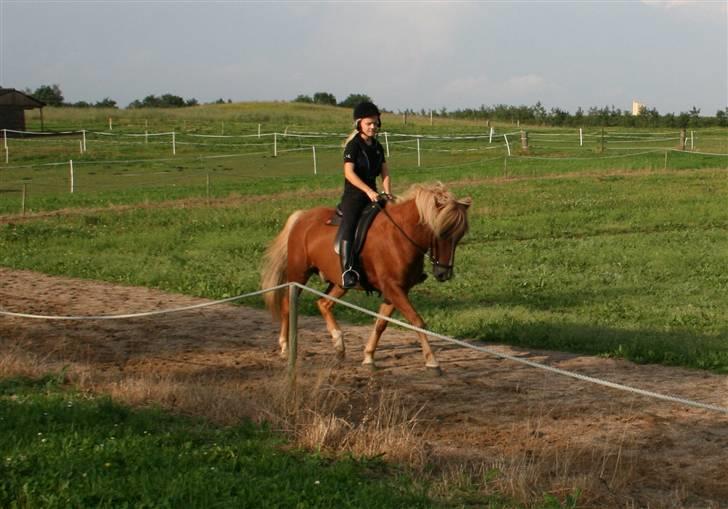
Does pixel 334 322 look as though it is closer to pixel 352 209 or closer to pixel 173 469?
pixel 352 209

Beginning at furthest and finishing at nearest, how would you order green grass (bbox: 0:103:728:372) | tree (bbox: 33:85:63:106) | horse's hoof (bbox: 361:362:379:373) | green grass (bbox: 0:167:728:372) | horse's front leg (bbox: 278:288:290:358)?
tree (bbox: 33:85:63:106)
green grass (bbox: 0:103:728:372)
green grass (bbox: 0:167:728:372)
horse's front leg (bbox: 278:288:290:358)
horse's hoof (bbox: 361:362:379:373)

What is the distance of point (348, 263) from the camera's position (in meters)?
10.5

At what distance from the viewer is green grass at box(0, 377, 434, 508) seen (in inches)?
219

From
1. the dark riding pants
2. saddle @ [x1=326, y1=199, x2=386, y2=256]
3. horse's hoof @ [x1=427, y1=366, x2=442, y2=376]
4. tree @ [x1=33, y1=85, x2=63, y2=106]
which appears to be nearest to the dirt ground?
horse's hoof @ [x1=427, y1=366, x2=442, y2=376]

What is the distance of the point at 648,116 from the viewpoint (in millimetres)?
Answer: 77312

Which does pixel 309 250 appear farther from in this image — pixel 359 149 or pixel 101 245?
pixel 101 245

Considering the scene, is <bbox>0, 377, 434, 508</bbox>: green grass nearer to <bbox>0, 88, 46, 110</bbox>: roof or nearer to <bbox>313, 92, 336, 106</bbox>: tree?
<bbox>0, 88, 46, 110</bbox>: roof

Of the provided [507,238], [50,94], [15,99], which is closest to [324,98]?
[50,94]

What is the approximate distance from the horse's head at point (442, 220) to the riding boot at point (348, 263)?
88cm

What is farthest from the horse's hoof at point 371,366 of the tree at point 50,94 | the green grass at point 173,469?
the tree at point 50,94

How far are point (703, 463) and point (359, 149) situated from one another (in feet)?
16.1

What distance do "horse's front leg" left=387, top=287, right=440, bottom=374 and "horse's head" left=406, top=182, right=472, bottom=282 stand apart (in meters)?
0.44

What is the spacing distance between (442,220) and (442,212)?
0.26 ft

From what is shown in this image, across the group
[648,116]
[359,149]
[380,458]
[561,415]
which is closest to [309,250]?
[359,149]
